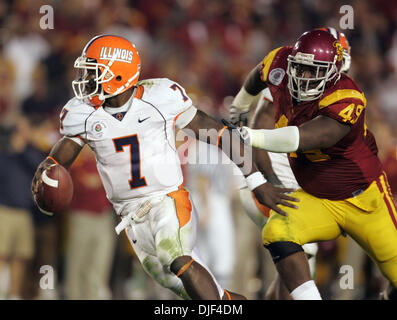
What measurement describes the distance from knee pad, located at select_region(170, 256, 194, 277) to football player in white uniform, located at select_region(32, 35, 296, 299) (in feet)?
0.20

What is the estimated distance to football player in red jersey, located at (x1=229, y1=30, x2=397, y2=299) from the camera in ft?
12.7

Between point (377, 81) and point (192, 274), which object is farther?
point (377, 81)

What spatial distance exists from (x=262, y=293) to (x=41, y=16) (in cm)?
391

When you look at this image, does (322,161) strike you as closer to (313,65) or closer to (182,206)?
(313,65)

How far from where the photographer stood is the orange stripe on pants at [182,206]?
4012mm

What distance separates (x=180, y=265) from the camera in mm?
3875

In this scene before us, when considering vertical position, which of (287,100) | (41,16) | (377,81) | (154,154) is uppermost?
(41,16)

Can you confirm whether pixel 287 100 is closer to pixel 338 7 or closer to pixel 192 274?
pixel 192 274

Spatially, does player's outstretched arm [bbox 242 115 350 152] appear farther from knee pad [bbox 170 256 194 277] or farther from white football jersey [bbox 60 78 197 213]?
knee pad [bbox 170 256 194 277]

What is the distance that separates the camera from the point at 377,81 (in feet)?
A: 26.3

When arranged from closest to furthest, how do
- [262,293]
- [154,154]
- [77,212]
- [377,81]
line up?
[154,154], [77,212], [262,293], [377,81]

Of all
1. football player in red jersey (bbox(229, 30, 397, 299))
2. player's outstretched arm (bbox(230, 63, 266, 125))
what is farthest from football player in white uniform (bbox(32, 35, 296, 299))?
player's outstretched arm (bbox(230, 63, 266, 125))

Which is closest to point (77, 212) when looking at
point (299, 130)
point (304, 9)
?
point (299, 130)
